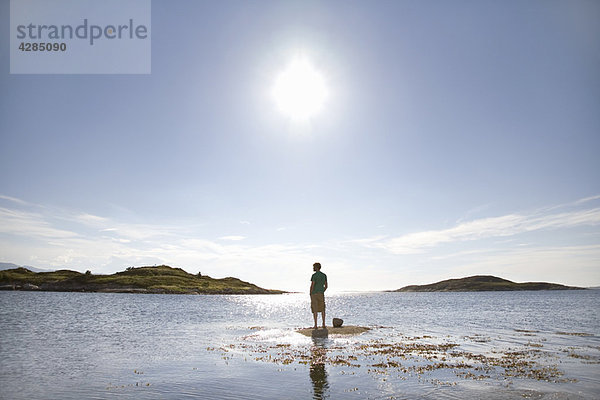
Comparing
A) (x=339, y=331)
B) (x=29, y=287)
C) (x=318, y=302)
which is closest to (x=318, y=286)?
(x=318, y=302)

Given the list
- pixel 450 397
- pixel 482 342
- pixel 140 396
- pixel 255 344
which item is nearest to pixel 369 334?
pixel 482 342

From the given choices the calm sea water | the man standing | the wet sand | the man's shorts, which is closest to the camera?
the calm sea water

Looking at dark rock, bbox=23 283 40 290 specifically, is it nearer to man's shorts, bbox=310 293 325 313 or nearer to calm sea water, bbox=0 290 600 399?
calm sea water, bbox=0 290 600 399

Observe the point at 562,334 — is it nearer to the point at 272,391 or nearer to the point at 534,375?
the point at 534,375

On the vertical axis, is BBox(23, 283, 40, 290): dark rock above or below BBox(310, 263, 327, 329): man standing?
below

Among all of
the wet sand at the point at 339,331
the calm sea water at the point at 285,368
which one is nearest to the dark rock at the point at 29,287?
the calm sea water at the point at 285,368

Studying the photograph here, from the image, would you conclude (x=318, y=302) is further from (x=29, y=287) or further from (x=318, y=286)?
(x=29, y=287)

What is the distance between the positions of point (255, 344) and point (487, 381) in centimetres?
1682

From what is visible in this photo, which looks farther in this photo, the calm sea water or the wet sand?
the wet sand

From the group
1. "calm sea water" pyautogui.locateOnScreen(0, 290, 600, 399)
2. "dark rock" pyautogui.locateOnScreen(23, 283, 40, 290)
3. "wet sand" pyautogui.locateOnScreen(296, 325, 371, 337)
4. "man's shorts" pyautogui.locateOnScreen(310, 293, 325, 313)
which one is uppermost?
"man's shorts" pyautogui.locateOnScreen(310, 293, 325, 313)

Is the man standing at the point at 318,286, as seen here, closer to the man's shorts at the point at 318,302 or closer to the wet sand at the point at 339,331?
the man's shorts at the point at 318,302

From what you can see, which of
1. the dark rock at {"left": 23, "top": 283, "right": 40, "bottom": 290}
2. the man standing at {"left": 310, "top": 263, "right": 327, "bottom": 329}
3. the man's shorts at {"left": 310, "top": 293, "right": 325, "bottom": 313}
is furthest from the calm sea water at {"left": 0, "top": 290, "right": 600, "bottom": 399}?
the dark rock at {"left": 23, "top": 283, "right": 40, "bottom": 290}

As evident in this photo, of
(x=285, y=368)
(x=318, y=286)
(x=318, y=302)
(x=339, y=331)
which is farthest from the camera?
(x=339, y=331)

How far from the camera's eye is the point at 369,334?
33750 mm
